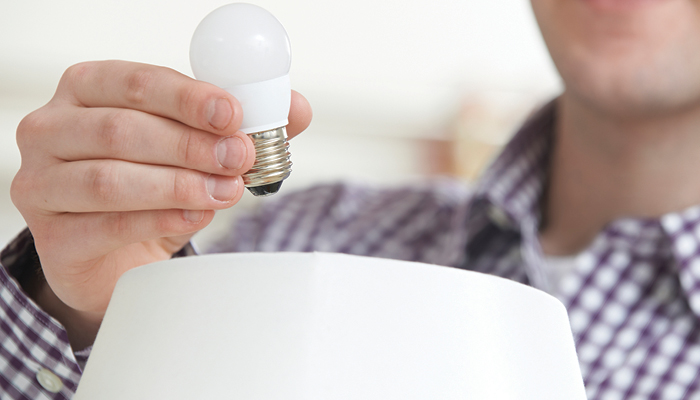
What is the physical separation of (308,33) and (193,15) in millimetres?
340

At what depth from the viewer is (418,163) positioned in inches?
86.5

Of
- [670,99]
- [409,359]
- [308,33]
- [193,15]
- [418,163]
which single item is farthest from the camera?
[418,163]

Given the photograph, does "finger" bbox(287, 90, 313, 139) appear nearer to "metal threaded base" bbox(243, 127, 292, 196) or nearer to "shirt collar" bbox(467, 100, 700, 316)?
"metal threaded base" bbox(243, 127, 292, 196)

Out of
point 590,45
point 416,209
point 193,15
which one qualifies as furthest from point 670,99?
point 193,15

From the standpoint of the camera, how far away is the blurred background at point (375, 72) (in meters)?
1.67

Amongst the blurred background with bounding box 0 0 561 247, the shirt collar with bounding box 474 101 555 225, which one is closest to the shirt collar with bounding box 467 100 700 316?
the shirt collar with bounding box 474 101 555 225

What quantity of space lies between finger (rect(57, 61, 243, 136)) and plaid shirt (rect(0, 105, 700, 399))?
0.12 m

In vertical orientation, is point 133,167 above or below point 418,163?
above

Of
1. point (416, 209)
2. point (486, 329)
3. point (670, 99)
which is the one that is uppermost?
point (486, 329)

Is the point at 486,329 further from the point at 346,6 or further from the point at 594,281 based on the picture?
the point at 346,6

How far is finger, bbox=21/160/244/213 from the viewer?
0.24 meters

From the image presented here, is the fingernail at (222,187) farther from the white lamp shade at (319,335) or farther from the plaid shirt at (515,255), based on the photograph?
the plaid shirt at (515,255)

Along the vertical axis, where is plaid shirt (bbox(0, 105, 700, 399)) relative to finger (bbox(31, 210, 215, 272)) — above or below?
below

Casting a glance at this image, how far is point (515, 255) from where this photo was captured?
2.27 feet
